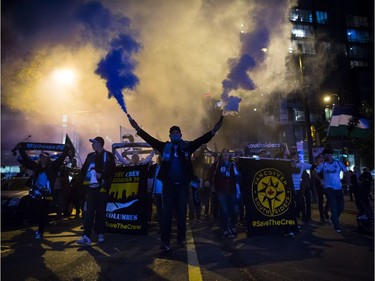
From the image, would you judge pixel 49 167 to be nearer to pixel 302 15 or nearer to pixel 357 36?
pixel 302 15

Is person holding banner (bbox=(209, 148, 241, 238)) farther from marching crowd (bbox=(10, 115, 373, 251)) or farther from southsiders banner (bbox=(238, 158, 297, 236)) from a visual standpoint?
southsiders banner (bbox=(238, 158, 297, 236))

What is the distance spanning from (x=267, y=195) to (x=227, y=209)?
0.81 m

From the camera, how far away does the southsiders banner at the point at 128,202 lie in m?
5.66

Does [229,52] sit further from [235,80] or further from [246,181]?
[246,181]

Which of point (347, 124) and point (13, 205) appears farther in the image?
point (347, 124)

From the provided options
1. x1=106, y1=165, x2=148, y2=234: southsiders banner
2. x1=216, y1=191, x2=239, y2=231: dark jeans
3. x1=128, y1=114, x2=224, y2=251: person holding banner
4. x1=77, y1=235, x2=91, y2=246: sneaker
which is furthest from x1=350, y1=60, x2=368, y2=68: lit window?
x1=77, y1=235, x2=91, y2=246: sneaker

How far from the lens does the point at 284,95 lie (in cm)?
3938

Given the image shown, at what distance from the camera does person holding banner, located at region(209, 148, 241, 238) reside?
568 centimetres

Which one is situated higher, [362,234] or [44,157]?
[44,157]

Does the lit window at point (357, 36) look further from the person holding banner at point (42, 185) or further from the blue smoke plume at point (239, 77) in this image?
the person holding banner at point (42, 185)

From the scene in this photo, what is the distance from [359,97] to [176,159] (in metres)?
43.9

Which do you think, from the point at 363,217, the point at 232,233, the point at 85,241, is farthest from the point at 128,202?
the point at 363,217

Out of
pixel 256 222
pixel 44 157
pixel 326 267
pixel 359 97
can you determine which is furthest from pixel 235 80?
pixel 359 97

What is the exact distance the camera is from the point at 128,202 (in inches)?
230
